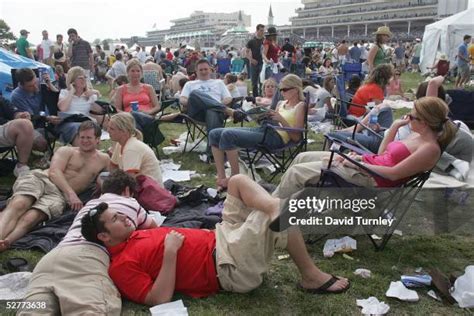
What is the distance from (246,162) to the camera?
537cm

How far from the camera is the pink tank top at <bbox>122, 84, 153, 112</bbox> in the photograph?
20.1ft

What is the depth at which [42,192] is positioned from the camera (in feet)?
12.1

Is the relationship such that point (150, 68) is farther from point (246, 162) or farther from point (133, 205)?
point (133, 205)

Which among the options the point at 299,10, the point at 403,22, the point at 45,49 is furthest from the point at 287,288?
the point at 299,10

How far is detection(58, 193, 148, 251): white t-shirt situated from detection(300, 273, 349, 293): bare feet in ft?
3.80

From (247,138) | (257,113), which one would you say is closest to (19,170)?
(247,138)

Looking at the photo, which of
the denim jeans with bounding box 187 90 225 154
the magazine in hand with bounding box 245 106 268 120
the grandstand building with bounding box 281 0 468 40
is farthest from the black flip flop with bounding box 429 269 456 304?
the grandstand building with bounding box 281 0 468 40

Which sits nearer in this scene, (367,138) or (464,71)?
(367,138)

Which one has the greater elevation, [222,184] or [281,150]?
[281,150]

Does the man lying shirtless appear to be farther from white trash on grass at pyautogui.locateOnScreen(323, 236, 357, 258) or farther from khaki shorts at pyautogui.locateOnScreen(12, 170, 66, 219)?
white trash on grass at pyautogui.locateOnScreen(323, 236, 357, 258)

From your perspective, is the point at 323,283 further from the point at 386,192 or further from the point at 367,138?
the point at 367,138

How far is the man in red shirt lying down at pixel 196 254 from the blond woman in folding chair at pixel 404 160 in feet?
2.28

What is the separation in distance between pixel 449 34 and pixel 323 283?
18790mm

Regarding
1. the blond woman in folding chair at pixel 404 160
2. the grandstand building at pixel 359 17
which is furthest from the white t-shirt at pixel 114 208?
the grandstand building at pixel 359 17
